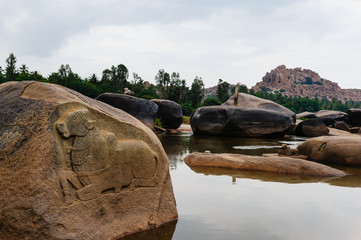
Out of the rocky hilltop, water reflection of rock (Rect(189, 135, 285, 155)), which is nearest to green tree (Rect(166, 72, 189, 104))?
water reflection of rock (Rect(189, 135, 285, 155))

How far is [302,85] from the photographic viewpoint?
14550 cm

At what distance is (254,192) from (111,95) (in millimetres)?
11132

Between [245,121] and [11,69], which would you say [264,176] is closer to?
[245,121]

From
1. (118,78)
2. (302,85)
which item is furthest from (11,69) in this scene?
(302,85)

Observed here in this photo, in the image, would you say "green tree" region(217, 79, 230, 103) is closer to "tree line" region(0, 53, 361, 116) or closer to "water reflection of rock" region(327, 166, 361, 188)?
"tree line" region(0, 53, 361, 116)

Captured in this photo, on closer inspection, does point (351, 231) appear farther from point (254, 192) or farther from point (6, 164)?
point (6, 164)

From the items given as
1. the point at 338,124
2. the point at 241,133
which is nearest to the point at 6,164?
the point at 241,133

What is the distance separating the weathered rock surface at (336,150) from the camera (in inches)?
325

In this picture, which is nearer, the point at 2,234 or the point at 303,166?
the point at 2,234

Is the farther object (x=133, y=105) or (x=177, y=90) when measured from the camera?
(x=177, y=90)

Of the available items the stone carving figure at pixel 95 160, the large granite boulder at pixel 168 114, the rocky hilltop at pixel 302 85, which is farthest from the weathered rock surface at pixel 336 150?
the rocky hilltop at pixel 302 85

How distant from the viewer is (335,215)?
4469 mm

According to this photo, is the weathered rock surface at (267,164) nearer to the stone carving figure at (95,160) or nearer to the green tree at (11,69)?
the stone carving figure at (95,160)

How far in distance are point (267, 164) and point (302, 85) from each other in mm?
149725
